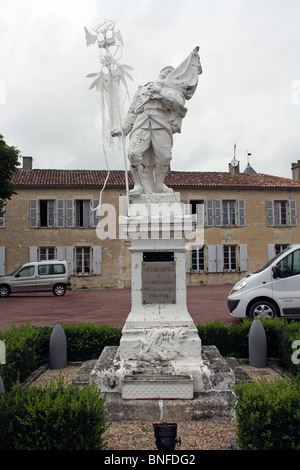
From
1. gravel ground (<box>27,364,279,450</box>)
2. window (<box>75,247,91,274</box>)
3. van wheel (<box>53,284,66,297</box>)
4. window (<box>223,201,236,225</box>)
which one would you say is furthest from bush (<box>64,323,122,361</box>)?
window (<box>223,201,236,225</box>)

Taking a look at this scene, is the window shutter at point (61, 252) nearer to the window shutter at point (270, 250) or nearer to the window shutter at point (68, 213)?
the window shutter at point (68, 213)

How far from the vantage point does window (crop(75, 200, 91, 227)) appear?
24.1 metres

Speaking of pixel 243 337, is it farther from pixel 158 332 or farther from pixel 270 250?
pixel 270 250

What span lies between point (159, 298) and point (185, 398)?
3.77 feet

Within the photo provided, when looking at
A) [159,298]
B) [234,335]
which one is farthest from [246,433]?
[234,335]

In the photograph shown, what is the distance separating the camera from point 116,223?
80.0 feet

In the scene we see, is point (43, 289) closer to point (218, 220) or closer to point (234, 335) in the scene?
point (218, 220)

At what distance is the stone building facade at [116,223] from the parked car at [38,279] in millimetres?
4192

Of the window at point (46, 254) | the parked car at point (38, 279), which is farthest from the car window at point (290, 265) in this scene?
the window at point (46, 254)

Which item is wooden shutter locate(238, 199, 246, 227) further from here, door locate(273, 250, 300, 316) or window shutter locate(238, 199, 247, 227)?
door locate(273, 250, 300, 316)

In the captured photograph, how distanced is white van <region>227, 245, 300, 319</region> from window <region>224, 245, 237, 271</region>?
1592 centimetres

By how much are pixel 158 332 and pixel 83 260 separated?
64.5ft

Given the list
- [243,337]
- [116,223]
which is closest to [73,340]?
[243,337]

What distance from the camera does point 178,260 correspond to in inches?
190
